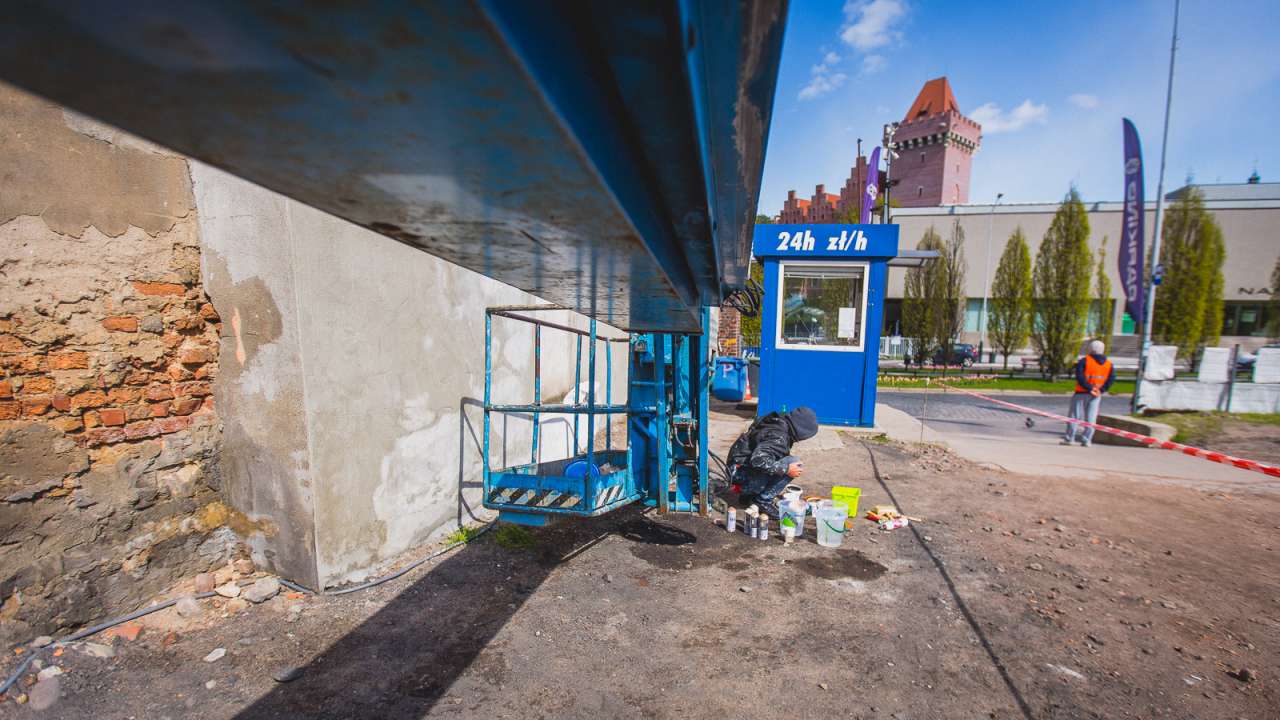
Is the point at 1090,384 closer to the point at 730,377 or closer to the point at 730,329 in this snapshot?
the point at 730,377

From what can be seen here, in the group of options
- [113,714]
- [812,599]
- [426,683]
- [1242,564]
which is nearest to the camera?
[113,714]

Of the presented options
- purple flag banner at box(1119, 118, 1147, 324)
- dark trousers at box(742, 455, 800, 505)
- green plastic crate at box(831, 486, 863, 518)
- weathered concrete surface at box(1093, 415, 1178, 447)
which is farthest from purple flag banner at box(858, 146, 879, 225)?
dark trousers at box(742, 455, 800, 505)

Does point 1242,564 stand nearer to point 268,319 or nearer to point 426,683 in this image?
point 426,683

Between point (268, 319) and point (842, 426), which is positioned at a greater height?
point (268, 319)

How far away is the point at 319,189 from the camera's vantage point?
0.88 metres

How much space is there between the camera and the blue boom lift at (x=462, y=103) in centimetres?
50

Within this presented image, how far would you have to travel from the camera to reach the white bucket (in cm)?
418

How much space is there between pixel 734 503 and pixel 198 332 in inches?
176

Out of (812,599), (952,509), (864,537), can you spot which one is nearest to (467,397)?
(812,599)

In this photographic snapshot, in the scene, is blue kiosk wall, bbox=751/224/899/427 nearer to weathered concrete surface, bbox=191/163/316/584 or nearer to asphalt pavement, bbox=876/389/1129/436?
asphalt pavement, bbox=876/389/1129/436

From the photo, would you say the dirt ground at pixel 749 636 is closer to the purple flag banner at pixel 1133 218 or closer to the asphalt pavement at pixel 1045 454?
the asphalt pavement at pixel 1045 454

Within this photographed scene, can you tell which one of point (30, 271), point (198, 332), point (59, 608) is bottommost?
point (59, 608)

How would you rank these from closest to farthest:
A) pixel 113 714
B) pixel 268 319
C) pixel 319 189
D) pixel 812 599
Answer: pixel 319 189 < pixel 113 714 < pixel 268 319 < pixel 812 599

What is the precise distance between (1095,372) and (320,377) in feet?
33.2
